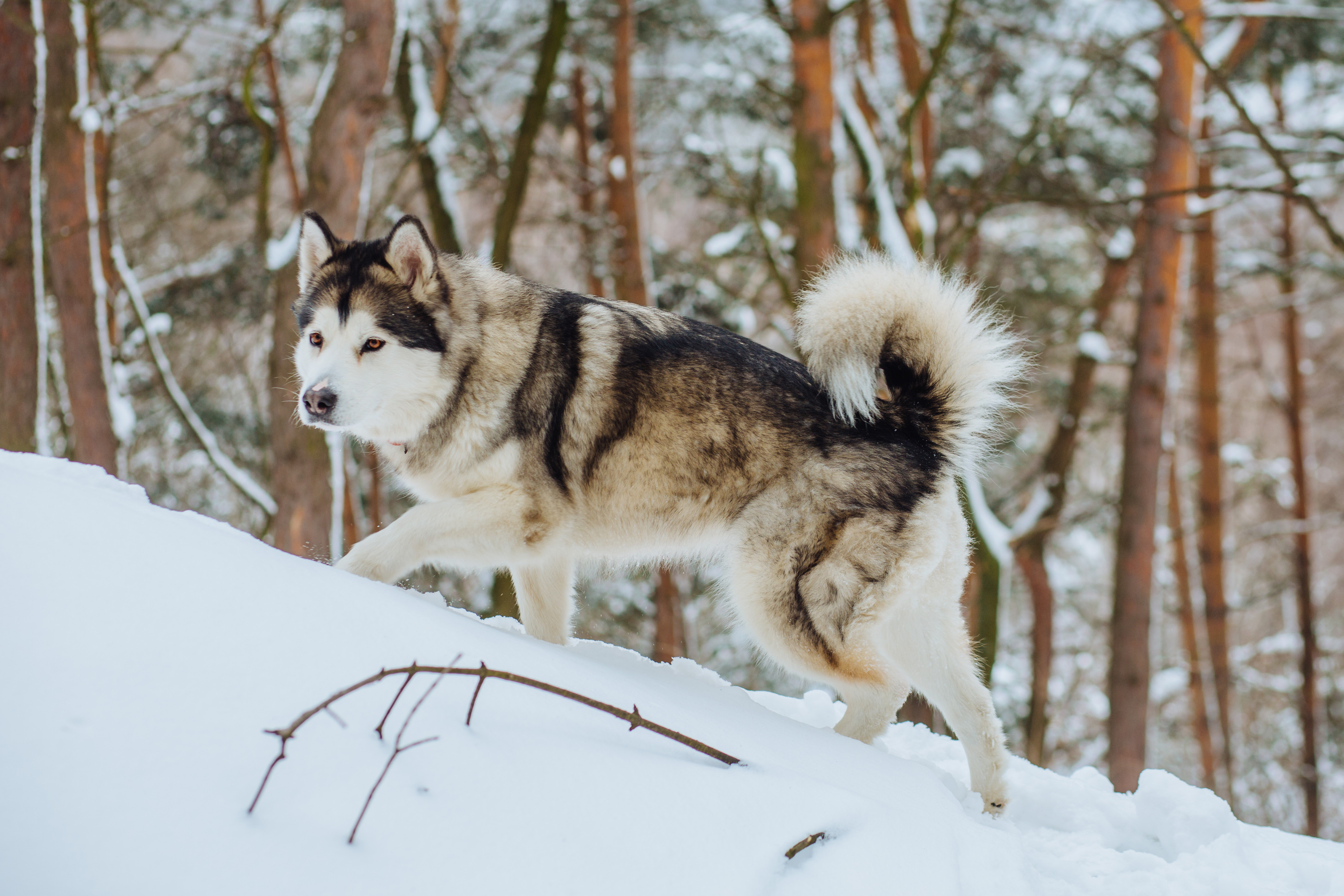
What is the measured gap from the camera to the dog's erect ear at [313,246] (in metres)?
3.43

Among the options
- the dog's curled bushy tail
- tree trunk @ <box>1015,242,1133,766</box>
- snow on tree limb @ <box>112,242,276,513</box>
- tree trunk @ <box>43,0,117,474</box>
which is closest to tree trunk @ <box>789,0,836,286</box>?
tree trunk @ <box>1015,242,1133,766</box>

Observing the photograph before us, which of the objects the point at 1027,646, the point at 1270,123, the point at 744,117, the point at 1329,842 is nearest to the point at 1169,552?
the point at 1027,646

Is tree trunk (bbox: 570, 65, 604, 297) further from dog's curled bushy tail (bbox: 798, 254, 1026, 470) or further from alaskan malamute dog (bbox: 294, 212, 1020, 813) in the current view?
dog's curled bushy tail (bbox: 798, 254, 1026, 470)

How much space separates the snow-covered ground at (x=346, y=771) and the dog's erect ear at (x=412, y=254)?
47.3 inches

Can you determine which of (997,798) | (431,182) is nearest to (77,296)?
(431,182)

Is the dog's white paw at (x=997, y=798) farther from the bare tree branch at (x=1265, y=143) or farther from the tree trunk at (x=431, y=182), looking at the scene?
the tree trunk at (x=431, y=182)

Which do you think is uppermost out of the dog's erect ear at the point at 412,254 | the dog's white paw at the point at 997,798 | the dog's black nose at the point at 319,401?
the dog's erect ear at the point at 412,254

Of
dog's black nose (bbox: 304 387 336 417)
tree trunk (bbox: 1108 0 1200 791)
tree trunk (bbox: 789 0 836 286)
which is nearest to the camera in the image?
dog's black nose (bbox: 304 387 336 417)

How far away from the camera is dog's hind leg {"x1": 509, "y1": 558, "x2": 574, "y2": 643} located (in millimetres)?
3723

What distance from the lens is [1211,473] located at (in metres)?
12.9

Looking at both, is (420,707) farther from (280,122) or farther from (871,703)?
(280,122)

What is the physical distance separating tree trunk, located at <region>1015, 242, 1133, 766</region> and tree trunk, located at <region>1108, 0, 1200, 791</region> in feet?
2.10

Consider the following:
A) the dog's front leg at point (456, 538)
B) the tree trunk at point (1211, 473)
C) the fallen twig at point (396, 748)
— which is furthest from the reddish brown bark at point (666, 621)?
the fallen twig at point (396, 748)

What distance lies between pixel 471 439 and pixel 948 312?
5.77 feet
